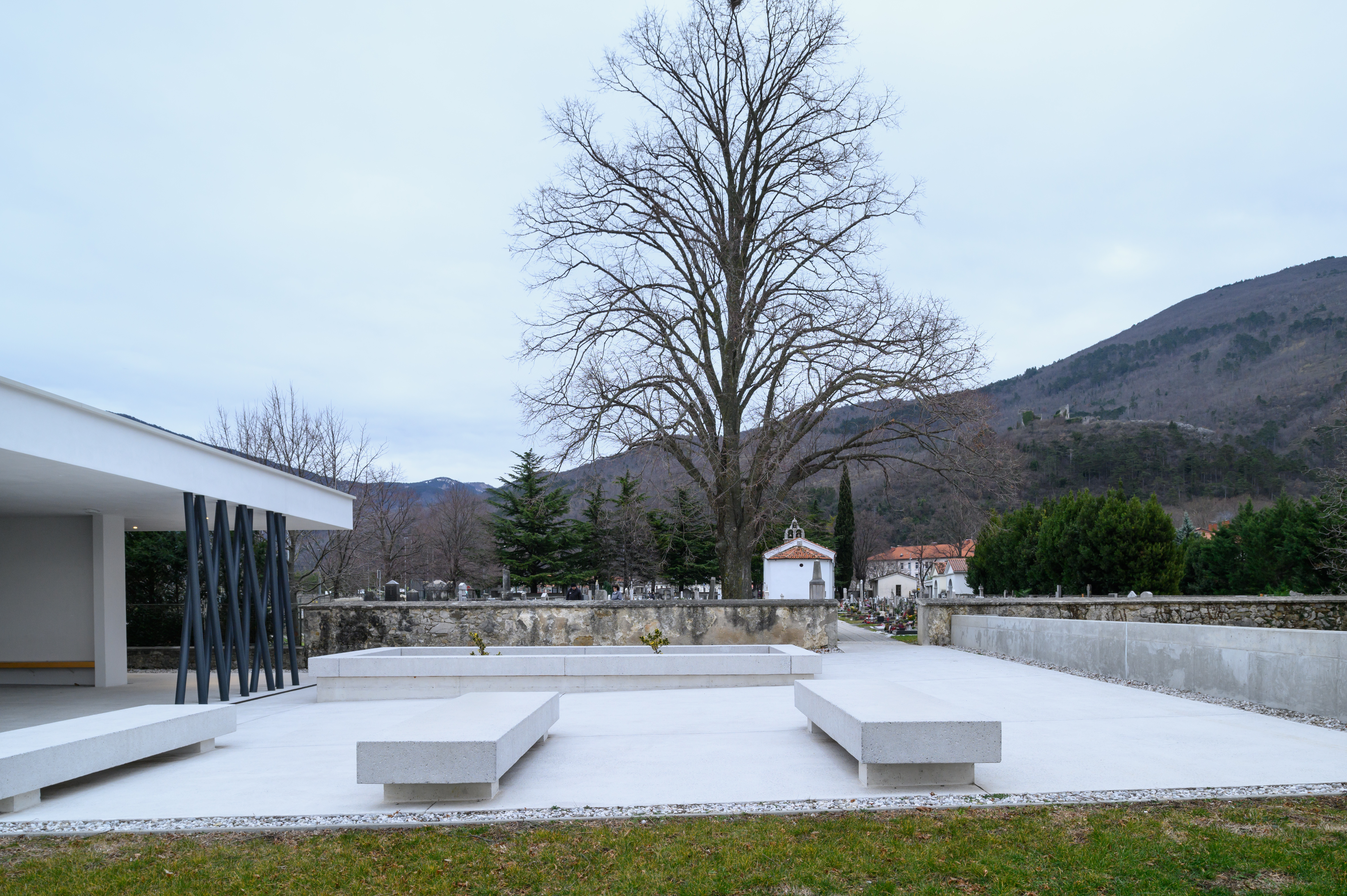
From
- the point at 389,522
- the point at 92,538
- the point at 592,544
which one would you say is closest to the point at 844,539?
the point at 592,544

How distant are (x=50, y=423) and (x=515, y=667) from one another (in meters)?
6.11

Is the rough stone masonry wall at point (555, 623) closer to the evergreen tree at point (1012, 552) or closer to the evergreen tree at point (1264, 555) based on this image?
the evergreen tree at point (1264, 555)

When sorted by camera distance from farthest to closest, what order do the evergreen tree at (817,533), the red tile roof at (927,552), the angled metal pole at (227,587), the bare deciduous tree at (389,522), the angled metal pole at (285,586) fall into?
the red tile roof at (927,552) → the evergreen tree at (817,533) → the bare deciduous tree at (389,522) → the angled metal pole at (285,586) → the angled metal pole at (227,587)

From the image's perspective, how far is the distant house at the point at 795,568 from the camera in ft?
107

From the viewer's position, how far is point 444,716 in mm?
6848

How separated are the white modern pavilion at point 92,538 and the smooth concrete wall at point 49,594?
0.05 feet

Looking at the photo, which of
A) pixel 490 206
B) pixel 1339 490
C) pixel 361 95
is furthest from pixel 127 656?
pixel 1339 490

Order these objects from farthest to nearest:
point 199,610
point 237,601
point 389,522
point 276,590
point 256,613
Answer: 1. point 389,522
2. point 276,590
3. point 256,613
4. point 237,601
5. point 199,610

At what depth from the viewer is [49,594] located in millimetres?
14914

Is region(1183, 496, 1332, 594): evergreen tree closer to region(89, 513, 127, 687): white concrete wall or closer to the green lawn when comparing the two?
the green lawn

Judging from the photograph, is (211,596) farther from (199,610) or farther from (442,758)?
(442,758)

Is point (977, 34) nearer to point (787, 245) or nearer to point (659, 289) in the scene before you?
point (787, 245)

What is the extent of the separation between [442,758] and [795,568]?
28.1 m

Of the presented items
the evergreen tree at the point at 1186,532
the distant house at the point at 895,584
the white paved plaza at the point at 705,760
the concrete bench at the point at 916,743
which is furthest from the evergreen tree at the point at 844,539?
the concrete bench at the point at 916,743
